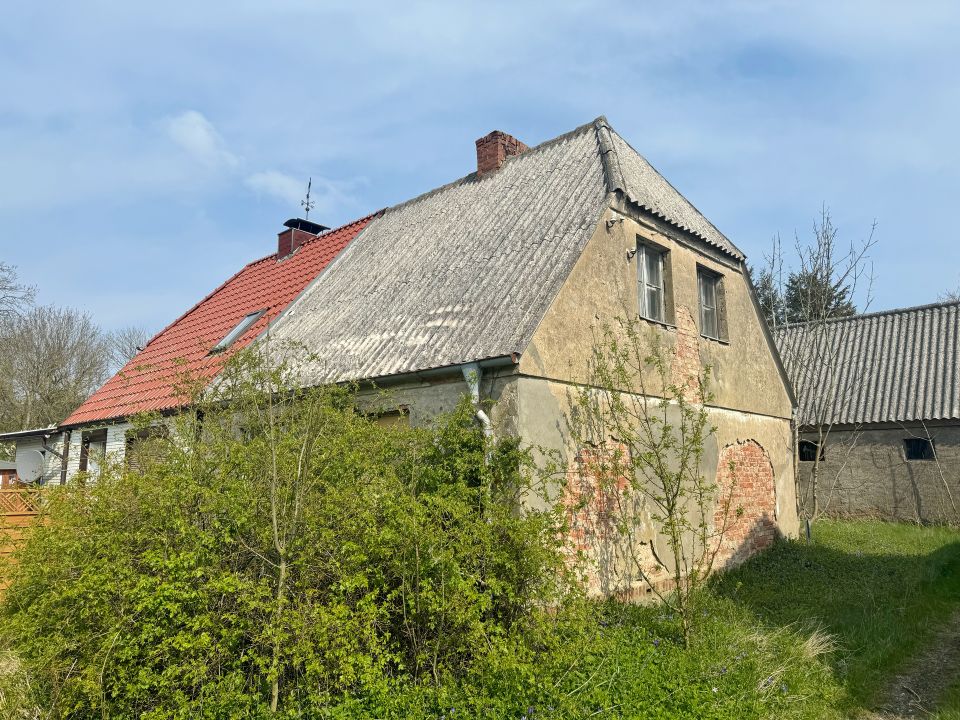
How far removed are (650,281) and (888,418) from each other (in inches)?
384

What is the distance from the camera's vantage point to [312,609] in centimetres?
482

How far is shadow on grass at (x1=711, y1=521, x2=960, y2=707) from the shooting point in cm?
684

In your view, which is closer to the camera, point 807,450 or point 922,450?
point 922,450

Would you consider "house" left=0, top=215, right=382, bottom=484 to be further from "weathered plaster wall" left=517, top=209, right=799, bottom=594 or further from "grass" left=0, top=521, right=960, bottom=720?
"grass" left=0, top=521, right=960, bottom=720

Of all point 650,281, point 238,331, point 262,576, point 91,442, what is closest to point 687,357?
point 650,281

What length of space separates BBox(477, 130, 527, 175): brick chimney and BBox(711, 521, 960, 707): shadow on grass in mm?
8106

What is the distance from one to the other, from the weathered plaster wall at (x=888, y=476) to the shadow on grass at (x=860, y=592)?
2119 millimetres

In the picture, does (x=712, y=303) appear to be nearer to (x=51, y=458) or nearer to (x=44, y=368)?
(x=51, y=458)

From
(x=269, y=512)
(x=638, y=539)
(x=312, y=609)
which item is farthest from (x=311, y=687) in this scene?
(x=638, y=539)

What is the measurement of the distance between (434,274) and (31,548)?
20.1ft

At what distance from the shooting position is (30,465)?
1306 centimetres

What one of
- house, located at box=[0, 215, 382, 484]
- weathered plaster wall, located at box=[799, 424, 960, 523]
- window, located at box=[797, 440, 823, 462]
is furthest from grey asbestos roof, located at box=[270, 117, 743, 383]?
window, located at box=[797, 440, 823, 462]

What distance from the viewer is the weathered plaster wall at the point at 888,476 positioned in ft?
49.1

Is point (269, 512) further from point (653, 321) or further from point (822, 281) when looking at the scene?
point (822, 281)
